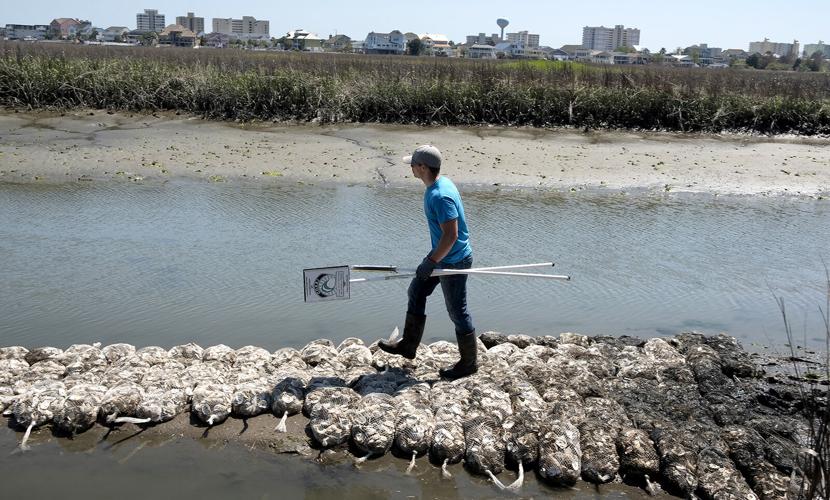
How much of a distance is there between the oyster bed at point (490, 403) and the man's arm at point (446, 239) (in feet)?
3.05

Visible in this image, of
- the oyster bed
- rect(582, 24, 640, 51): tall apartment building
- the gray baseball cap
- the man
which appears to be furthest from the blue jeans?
rect(582, 24, 640, 51): tall apartment building

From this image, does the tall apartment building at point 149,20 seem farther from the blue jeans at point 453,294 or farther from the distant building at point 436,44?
the blue jeans at point 453,294

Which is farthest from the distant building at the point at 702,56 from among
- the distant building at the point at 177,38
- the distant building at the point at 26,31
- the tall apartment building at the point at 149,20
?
the tall apartment building at the point at 149,20

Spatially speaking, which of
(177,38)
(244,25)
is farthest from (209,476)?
(244,25)

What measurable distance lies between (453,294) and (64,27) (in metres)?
94.4

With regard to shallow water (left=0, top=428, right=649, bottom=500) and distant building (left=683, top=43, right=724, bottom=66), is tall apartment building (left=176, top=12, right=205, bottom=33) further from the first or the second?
shallow water (left=0, top=428, right=649, bottom=500)

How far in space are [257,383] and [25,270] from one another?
399 centimetres

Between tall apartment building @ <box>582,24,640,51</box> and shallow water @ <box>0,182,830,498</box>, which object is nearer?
shallow water @ <box>0,182,830,498</box>

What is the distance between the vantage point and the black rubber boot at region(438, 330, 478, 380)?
20.7ft

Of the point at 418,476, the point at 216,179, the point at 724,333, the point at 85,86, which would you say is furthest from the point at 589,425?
the point at 85,86

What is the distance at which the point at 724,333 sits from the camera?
26.2 ft

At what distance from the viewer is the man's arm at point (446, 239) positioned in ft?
19.5

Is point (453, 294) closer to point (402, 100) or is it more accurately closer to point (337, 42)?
point (402, 100)

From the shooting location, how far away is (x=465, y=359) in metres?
6.39
